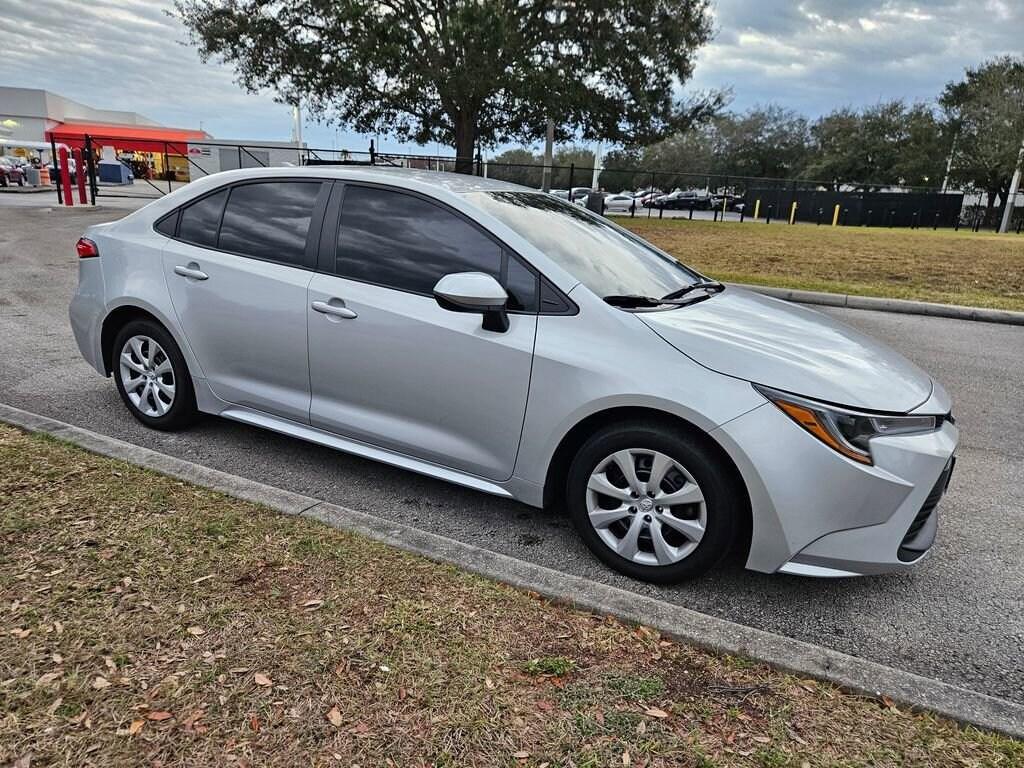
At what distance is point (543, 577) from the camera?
9.46 feet

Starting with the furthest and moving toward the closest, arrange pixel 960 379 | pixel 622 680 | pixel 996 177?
pixel 996 177
pixel 960 379
pixel 622 680

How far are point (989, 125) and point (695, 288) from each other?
2243 inches

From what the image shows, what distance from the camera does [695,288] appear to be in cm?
388

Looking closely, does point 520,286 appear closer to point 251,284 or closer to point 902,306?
point 251,284

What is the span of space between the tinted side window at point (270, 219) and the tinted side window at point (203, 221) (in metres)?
0.06

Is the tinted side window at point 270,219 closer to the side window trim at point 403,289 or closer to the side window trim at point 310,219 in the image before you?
the side window trim at point 310,219

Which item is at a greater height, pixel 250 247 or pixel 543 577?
pixel 250 247

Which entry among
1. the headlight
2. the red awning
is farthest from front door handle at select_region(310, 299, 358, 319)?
the red awning

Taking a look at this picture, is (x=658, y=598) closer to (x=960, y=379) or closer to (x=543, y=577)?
(x=543, y=577)

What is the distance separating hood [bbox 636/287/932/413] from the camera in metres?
2.80

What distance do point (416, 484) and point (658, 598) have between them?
155cm

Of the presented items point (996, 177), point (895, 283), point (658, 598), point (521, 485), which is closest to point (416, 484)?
point (521, 485)

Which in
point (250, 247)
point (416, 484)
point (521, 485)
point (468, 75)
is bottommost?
point (416, 484)

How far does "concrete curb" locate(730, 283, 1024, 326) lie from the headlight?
6778mm
